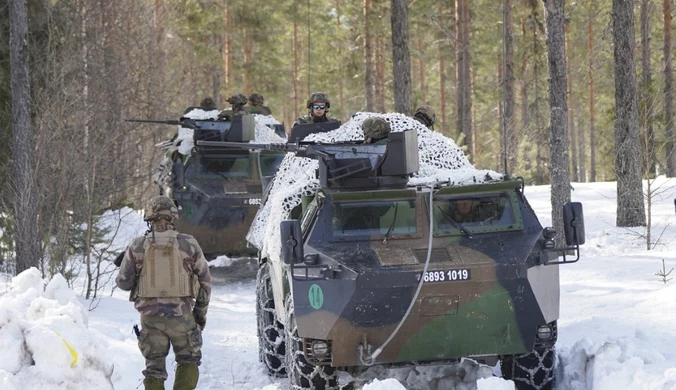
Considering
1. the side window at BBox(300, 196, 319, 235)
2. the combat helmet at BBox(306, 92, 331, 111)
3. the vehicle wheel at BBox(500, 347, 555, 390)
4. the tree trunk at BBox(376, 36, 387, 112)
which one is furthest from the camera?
the tree trunk at BBox(376, 36, 387, 112)

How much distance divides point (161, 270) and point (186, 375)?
0.83 metres

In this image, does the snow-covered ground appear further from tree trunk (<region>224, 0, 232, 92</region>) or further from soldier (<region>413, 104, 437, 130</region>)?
tree trunk (<region>224, 0, 232, 92</region>)

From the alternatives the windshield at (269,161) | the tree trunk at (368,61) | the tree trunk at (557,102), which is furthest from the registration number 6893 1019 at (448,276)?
the tree trunk at (368,61)

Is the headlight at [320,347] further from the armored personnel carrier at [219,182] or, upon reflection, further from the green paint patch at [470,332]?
the armored personnel carrier at [219,182]

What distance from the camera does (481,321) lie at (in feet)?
23.7

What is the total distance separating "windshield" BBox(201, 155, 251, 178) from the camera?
51.8ft

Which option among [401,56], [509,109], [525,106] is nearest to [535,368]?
[401,56]

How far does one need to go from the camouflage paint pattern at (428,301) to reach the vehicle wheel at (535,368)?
0.24 meters

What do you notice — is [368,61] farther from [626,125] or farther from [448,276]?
[448,276]

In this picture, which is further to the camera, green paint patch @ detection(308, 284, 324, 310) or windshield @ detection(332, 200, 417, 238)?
windshield @ detection(332, 200, 417, 238)

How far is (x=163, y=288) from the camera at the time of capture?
24.1ft

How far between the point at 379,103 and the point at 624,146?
75.7 feet

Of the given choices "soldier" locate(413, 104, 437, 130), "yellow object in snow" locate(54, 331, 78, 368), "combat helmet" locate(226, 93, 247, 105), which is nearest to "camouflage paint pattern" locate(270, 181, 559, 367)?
A: "yellow object in snow" locate(54, 331, 78, 368)

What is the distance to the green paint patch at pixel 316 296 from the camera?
7.21 m
